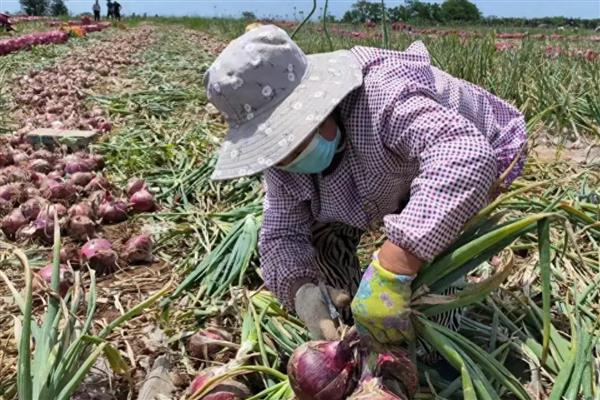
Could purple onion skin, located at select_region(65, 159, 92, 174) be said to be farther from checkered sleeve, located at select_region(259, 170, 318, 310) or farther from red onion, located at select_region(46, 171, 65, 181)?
checkered sleeve, located at select_region(259, 170, 318, 310)

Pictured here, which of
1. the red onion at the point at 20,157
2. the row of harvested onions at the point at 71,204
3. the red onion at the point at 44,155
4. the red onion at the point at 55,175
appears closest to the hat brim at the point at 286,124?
the row of harvested onions at the point at 71,204

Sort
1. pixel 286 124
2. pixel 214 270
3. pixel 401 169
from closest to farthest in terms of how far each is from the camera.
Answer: pixel 286 124
pixel 401 169
pixel 214 270

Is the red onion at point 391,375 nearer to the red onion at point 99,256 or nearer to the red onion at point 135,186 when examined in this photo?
the red onion at point 99,256

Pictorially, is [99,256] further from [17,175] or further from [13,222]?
[17,175]

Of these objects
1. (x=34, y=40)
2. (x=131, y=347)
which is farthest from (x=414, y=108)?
(x=34, y=40)

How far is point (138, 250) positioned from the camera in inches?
85.3

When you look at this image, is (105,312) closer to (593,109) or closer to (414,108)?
(414,108)

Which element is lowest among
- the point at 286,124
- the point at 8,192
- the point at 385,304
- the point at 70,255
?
the point at 70,255

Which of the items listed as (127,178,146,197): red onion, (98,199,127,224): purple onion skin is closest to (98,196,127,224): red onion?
(98,199,127,224): purple onion skin

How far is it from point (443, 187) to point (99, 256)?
1.35 m

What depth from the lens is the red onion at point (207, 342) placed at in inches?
59.2

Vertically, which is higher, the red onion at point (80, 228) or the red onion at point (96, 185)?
the red onion at point (96, 185)

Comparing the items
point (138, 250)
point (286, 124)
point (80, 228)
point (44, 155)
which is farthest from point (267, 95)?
point (44, 155)

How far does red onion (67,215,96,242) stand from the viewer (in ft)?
7.69
